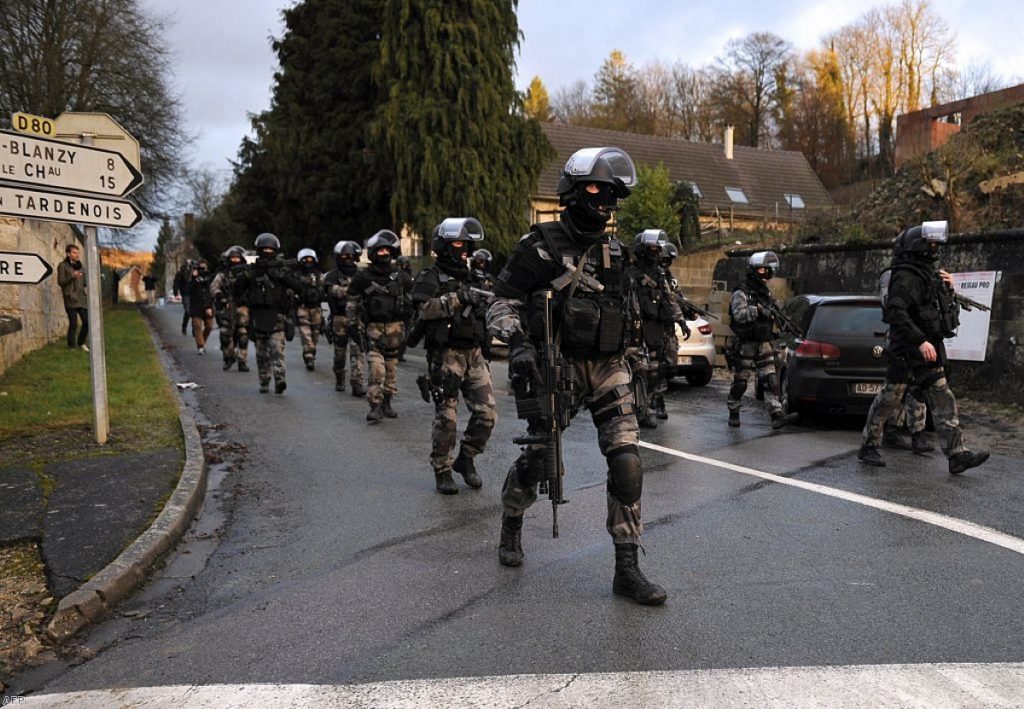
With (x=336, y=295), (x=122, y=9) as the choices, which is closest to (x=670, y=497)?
(x=336, y=295)

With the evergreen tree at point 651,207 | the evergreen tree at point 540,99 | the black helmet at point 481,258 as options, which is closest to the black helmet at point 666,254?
the black helmet at point 481,258

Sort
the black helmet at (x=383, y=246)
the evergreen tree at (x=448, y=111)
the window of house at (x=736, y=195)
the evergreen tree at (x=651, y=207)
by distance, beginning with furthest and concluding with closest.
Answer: the window of house at (x=736, y=195), the evergreen tree at (x=448, y=111), the evergreen tree at (x=651, y=207), the black helmet at (x=383, y=246)

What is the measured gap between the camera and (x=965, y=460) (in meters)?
6.32

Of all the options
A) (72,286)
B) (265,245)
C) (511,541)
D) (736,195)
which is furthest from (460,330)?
(736,195)

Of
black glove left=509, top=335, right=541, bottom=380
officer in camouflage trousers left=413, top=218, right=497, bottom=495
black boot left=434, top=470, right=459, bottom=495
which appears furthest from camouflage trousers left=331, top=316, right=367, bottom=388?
black glove left=509, top=335, right=541, bottom=380

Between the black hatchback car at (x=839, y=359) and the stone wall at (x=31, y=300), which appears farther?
the stone wall at (x=31, y=300)

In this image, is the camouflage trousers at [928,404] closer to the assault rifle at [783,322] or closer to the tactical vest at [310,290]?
the assault rifle at [783,322]

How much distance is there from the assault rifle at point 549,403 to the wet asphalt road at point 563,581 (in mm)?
567

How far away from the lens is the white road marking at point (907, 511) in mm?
4711

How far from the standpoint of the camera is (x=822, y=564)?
4.32 metres

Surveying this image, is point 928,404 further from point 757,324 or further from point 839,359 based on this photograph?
point 757,324

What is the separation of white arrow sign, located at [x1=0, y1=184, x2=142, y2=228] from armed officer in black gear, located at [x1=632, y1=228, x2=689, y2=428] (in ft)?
14.3

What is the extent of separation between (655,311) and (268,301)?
615 centimetres

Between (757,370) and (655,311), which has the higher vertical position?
(655,311)
